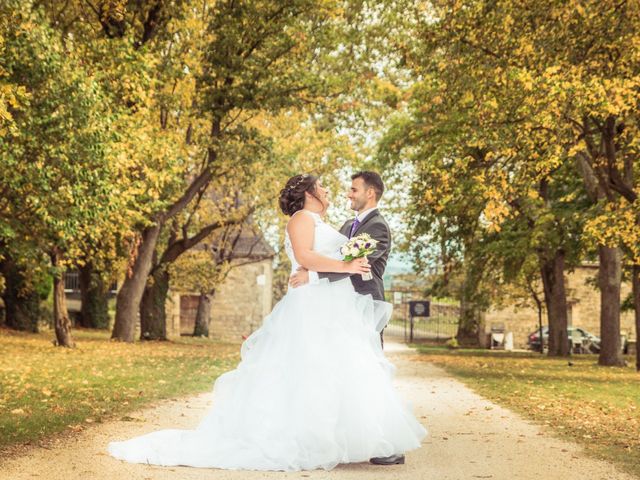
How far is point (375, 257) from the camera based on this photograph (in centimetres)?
734

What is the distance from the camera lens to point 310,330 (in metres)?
7.45

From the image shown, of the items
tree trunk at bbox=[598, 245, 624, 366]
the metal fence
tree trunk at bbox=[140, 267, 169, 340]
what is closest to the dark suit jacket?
tree trunk at bbox=[598, 245, 624, 366]

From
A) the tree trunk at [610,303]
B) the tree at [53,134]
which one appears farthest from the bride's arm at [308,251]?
the tree trunk at [610,303]

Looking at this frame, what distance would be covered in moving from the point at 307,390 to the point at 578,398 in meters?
8.37

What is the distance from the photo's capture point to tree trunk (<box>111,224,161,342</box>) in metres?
29.2

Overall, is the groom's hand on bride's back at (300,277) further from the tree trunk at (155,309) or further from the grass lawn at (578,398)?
the tree trunk at (155,309)

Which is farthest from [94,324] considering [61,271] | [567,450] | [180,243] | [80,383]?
[567,450]

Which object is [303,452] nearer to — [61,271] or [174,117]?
[61,271]

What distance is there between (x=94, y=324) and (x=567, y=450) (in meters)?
36.1

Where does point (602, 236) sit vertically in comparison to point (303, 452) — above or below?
above

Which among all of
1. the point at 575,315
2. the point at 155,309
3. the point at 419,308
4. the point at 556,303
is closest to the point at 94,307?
the point at 155,309

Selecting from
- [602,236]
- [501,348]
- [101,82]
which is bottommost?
[501,348]

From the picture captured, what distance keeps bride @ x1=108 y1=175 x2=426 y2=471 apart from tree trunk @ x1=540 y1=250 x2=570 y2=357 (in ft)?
79.4

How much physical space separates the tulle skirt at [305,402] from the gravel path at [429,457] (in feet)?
0.66
